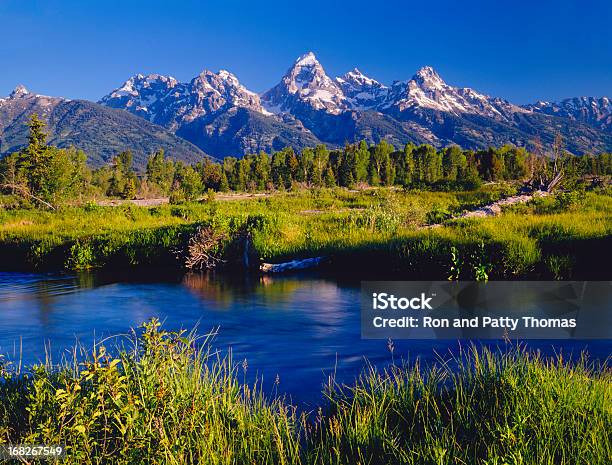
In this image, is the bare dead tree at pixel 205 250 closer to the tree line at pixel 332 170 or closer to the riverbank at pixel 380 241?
the riverbank at pixel 380 241

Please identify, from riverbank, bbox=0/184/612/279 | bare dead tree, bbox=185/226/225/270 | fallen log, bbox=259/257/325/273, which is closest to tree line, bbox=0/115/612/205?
riverbank, bbox=0/184/612/279

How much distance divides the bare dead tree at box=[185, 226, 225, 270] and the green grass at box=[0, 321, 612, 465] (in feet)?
49.3

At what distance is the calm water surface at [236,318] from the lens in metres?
10.1

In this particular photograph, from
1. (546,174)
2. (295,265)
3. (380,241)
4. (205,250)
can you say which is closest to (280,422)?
(380,241)

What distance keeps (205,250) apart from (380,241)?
724cm

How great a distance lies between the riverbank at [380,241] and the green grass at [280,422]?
1058cm

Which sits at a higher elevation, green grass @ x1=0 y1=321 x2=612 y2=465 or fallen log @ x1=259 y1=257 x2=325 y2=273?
fallen log @ x1=259 y1=257 x2=325 y2=273

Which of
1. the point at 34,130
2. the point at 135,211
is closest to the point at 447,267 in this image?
the point at 135,211

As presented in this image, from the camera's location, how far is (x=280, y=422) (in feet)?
18.6

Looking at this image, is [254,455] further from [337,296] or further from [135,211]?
[135,211]

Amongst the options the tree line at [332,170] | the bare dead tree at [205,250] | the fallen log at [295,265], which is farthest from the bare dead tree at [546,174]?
the tree line at [332,170]

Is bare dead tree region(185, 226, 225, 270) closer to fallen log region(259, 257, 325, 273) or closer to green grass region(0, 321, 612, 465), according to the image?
fallen log region(259, 257, 325, 273)

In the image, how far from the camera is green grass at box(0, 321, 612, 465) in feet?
15.8

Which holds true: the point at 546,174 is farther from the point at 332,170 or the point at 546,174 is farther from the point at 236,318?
the point at 332,170
